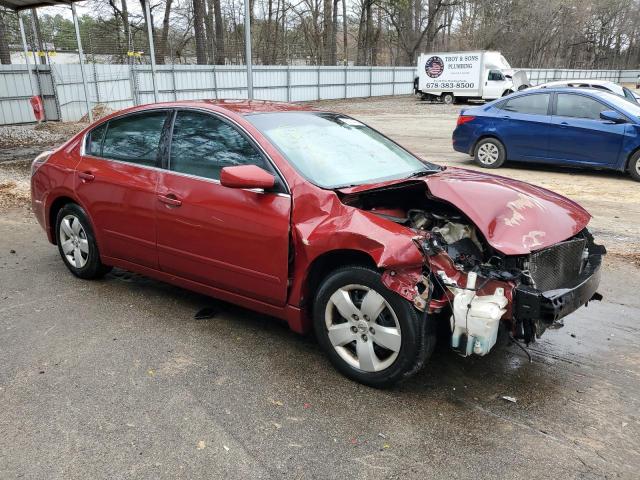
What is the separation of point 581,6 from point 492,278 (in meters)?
66.8

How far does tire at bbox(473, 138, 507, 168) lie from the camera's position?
406 inches

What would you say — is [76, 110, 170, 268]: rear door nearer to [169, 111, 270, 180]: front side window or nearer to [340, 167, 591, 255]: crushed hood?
[169, 111, 270, 180]: front side window

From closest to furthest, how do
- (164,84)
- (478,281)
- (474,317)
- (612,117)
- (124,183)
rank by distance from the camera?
(474,317), (478,281), (124,183), (612,117), (164,84)

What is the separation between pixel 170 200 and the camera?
396 centimetres

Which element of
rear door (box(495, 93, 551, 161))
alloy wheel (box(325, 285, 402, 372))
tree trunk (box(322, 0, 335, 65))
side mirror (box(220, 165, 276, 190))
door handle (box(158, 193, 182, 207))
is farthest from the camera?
tree trunk (box(322, 0, 335, 65))

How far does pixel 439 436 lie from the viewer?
2.81 meters

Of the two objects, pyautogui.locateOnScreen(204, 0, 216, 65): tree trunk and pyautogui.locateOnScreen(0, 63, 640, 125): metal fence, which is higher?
pyautogui.locateOnScreen(204, 0, 216, 65): tree trunk

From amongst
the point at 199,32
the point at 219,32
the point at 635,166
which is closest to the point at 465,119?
the point at 635,166

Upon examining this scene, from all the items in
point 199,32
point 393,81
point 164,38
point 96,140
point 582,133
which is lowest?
point 393,81

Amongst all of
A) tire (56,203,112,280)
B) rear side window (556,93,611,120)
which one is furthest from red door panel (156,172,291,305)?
rear side window (556,93,611,120)

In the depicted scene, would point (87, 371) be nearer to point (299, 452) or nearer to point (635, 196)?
point (299, 452)

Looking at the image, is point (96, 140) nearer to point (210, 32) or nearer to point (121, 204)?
point (121, 204)

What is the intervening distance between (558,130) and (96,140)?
7.71 metres

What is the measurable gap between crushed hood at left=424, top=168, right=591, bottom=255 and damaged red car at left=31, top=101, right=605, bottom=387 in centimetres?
1
